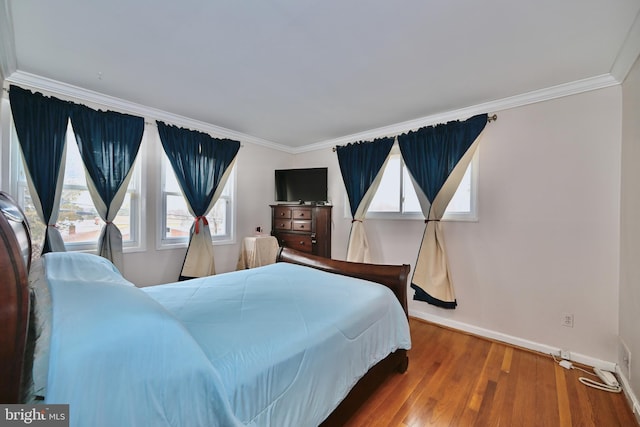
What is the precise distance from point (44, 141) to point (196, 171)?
1.32m

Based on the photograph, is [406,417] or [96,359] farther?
[406,417]

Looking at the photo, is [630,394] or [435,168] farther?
[435,168]

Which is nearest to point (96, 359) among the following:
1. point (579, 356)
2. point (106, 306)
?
point (106, 306)

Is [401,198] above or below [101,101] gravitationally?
below

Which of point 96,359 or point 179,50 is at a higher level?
point 179,50

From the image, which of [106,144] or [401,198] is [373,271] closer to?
[401,198]

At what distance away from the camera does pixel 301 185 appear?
3975 mm

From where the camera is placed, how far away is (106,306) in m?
0.85

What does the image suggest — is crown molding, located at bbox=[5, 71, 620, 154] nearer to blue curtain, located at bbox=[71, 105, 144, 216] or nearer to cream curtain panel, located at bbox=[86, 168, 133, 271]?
blue curtain, located at bbox=[71, 105, 144, 216]

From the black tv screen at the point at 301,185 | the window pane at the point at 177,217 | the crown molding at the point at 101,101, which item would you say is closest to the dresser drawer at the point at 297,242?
the black tv screen at the point at 301,185

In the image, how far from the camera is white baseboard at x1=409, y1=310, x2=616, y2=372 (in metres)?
2.09

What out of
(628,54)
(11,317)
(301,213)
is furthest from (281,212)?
(628,54)

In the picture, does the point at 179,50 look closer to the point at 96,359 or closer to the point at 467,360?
the point at 96,359

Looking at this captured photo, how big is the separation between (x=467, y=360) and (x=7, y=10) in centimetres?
407
